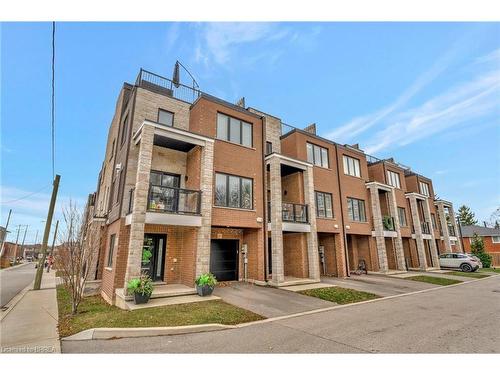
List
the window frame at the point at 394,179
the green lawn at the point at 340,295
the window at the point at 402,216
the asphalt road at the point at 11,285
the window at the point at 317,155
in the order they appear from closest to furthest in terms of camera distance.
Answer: the green lawn at the point at 340,295
the asphalt road at the point at 11,285
the window at the point at 317,155
the window frame at the point at 394,179
the window at the point at 402,216

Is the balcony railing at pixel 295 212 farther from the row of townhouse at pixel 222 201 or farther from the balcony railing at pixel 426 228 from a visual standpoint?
the balcony railing at pixel 426 228

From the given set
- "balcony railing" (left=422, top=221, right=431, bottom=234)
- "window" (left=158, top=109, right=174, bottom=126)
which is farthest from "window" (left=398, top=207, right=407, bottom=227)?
"window" (left=158, top=109, right=174, bottom=126)

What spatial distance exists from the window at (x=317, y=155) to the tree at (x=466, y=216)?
7263cm

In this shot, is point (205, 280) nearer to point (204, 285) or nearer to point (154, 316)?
point (204, 285)

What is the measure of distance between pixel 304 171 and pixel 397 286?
8.82 m

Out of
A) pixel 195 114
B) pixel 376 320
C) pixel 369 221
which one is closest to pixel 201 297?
pixel 376 320

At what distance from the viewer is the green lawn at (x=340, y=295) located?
10.9 metres

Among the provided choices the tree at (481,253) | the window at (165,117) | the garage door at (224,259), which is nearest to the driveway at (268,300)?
the garage door at (224,259)

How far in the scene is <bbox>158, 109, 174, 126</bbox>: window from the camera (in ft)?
45.6

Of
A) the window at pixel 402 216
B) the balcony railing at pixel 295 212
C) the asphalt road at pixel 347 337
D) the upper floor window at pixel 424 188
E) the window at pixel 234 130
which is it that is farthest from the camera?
the upper floor window at pixel 424 188

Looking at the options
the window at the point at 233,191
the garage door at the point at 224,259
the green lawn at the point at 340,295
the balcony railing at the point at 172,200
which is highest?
the window at the point at 233,191

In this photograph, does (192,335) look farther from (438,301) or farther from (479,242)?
(479,242)

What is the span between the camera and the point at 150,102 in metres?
13.6

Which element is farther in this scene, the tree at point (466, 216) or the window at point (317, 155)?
the tree at point (466, 216)
